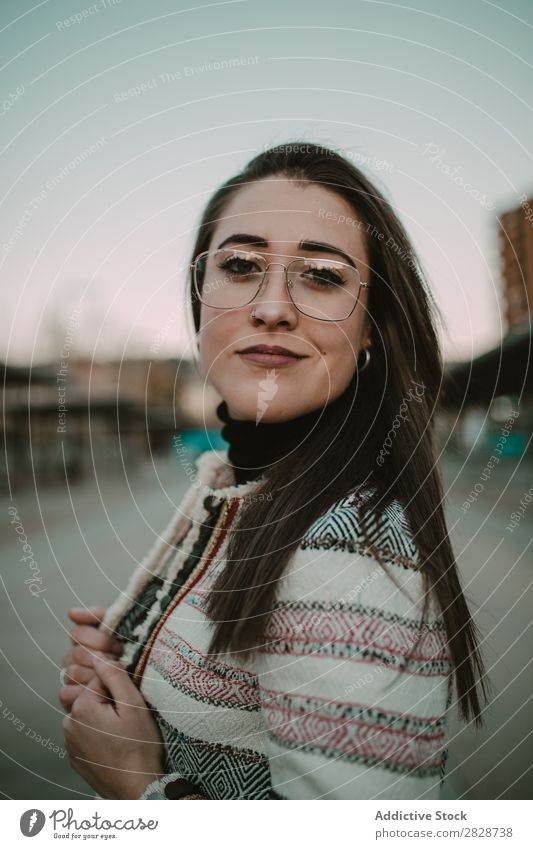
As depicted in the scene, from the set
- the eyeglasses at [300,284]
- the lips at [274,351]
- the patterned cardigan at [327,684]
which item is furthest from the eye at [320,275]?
the patterned cardigan at [327,684]

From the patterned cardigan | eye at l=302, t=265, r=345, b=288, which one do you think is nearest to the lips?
eye at l=302, t=265, r=345, b=288

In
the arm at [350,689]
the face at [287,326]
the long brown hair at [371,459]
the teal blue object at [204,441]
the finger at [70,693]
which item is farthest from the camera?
the teal blue object at [204,441]

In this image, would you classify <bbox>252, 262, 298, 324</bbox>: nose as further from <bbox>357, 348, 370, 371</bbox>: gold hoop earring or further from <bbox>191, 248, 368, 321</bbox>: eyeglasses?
<bbox>357, 348, 370, 371</bbox>: gold hoop earring

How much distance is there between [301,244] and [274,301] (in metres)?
0.08

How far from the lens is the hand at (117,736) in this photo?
2.81 ft

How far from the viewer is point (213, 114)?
44.0 inches

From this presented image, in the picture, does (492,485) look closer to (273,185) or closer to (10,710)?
(10,710)

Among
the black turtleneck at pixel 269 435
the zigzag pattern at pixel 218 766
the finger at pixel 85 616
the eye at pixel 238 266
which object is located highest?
the eye at pixel 238 266

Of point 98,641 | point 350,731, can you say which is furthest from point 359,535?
point 98,641

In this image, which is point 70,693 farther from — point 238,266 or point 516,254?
point 516,254

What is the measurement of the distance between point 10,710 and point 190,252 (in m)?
2.35

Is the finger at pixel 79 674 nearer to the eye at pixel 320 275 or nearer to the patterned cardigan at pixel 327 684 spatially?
the patterned cardigan at pixel 327 684

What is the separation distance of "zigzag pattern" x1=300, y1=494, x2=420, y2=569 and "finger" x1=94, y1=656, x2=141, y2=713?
392 millimetres
